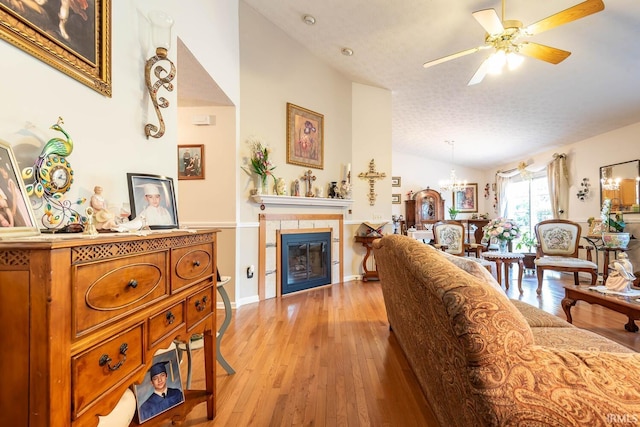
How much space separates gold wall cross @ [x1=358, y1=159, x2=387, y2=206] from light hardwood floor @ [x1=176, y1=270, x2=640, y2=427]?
6.47 ft

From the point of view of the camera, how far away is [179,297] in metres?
1.14

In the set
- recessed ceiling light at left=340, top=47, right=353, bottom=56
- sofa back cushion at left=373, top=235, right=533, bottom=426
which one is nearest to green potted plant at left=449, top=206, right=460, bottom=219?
recessed ceiling light at left=340, top=47, right=353, bottom=56

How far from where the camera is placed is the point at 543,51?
2400 mm

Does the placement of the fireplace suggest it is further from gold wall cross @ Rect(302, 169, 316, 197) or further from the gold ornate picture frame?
the gold ornate picture frame

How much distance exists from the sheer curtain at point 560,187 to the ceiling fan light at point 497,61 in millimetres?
4147

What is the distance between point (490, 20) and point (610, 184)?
415 centimetres

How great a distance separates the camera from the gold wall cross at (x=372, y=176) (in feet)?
15.7

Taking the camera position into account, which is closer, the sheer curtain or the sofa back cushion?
the sofa back cushion

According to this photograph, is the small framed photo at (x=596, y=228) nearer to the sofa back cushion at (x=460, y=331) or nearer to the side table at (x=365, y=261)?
the side table at (x=365, y=261)

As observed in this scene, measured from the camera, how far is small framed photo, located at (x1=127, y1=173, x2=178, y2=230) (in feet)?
4.47

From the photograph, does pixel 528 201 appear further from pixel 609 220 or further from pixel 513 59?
pixel 513 59

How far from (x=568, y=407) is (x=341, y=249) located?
3.91 meters

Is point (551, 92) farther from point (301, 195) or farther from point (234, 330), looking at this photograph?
point (234, 330)

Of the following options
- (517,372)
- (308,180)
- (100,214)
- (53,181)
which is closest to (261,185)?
(308,180)
